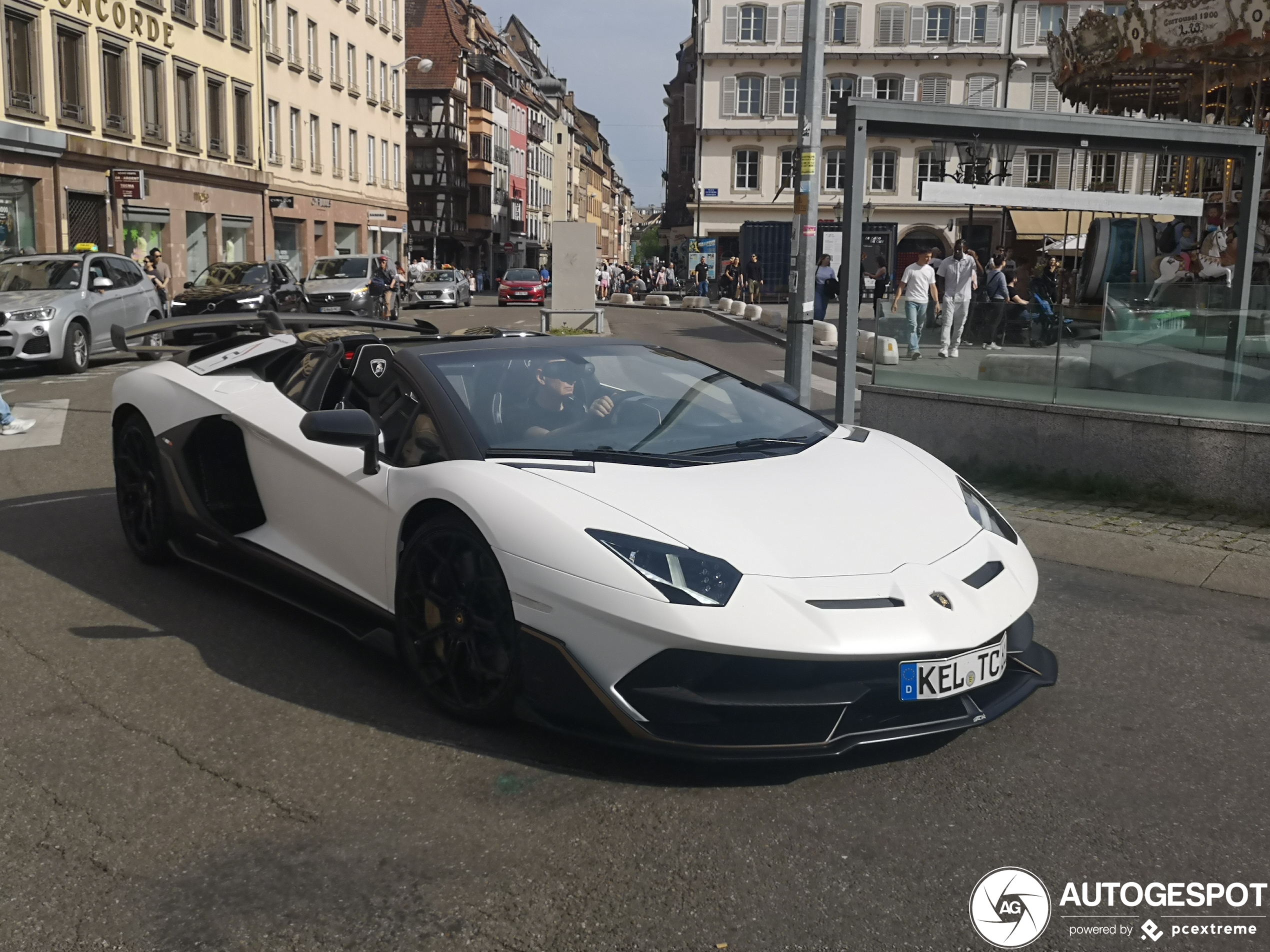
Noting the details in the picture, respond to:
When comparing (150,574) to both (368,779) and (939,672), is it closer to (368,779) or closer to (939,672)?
(368,779)

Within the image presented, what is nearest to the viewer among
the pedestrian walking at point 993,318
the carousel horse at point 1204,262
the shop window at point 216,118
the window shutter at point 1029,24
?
the pedestrian walking at point 993,318

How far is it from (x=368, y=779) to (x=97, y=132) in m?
32.7

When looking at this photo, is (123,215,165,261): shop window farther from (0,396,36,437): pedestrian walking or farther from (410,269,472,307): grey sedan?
(0,396,36,437): pedestrian walking

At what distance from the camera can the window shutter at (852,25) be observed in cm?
6781

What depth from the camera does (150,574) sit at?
256 inches

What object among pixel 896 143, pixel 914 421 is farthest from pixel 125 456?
pixel 896 143

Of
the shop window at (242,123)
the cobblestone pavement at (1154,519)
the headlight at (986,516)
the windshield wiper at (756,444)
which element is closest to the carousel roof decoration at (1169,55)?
the cobblestone pavement at (1154,519)

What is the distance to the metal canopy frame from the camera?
11.1 m

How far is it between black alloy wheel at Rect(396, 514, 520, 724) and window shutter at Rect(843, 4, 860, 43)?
68.3 metres

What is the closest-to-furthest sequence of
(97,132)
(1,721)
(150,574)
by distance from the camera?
1. (1,721)
2. (150,574)
3. (97,132)

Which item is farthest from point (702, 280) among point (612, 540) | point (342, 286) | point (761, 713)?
point (761, 713)

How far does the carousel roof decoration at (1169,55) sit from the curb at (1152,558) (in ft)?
49.6

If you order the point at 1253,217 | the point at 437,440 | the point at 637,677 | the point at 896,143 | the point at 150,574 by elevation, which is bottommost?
the point at 150,574

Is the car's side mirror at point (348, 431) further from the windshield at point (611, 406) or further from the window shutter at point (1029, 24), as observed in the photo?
the window shutter at point (1029, 24)
